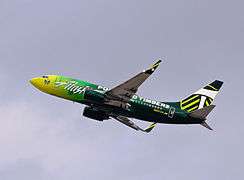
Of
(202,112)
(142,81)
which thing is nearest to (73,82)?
(142,81)

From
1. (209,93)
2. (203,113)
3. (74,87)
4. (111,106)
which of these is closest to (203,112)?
(203,113)

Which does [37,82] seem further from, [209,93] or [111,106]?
[209,93]

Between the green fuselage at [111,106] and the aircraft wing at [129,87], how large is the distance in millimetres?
1570

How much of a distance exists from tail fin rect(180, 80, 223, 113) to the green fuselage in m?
5.95

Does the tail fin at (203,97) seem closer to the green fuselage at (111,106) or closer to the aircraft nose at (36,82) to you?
the green fuselage at (111,106)

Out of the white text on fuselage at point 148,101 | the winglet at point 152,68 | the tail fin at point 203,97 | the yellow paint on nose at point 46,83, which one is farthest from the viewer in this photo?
the tail fin at point 203,97

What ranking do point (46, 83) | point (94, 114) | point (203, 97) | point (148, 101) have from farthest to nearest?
1. point (203, 97)
2. point (94, 114)
3. point (46, 83)
4. point (148, 101)

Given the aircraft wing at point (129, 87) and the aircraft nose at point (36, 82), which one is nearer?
the aircraft wing at point (129, 87)

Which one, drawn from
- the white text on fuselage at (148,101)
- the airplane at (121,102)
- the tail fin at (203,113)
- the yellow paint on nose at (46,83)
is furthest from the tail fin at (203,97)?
the yellow paint on nose at (46,83)

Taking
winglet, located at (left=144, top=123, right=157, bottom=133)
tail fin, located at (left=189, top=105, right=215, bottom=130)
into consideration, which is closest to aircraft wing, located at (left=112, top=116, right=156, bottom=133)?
winglet, located at (left=144, top=123, right=157, bottom=133)

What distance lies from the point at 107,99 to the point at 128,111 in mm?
4808

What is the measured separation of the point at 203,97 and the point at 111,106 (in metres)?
22.0

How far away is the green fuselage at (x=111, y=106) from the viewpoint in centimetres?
15888

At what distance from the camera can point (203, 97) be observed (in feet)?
561
